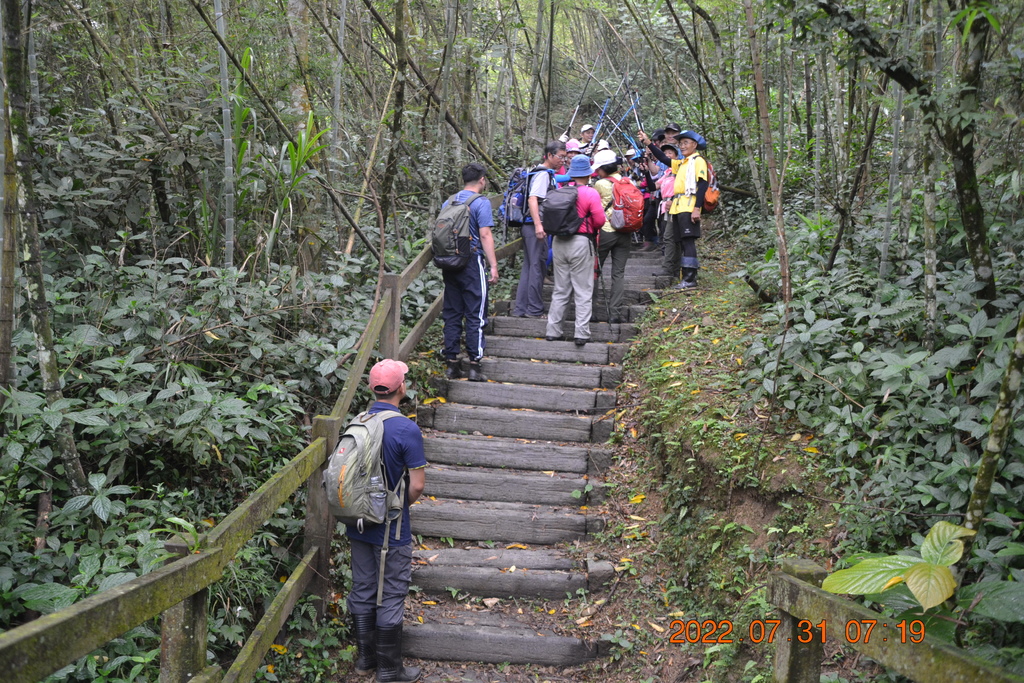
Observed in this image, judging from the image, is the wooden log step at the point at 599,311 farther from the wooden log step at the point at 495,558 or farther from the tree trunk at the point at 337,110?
the wooden log step at the point at 495,558

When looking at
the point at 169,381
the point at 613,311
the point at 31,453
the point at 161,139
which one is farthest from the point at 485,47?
the point at 31,453

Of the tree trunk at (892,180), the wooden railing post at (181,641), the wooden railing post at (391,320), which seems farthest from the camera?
the wooden railing post at (391,320)

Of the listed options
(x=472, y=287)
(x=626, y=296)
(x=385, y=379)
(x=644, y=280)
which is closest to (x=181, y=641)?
(x=385, y=379)

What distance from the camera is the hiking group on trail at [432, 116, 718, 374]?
6.22m

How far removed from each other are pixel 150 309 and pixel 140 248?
1781 mm

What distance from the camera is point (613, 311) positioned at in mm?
7781

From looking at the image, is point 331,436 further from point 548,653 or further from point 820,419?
point 820,419

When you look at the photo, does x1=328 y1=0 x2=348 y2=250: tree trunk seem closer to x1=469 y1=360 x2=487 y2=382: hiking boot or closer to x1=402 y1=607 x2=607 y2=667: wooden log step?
x1=469 y1=360 x2=487 y2=382: hiking boot

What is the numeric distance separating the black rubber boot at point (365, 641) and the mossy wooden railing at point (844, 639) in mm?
2281

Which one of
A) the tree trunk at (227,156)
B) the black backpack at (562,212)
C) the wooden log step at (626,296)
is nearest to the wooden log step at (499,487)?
the tree trunk at (227,156)

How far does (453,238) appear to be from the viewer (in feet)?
19.8

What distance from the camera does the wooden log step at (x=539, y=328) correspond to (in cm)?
753

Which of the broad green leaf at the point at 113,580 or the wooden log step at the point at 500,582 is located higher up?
the broad green leaf at the point at 113,580

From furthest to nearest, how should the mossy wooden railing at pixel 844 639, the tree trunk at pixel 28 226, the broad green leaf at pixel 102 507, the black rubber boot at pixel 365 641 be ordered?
the black rubber boot at pixel 365 641, the broad green leaf at pixel 102 507, the tree trunk at pixel 28 226, the mossy wooden railing at pixel 844 639
